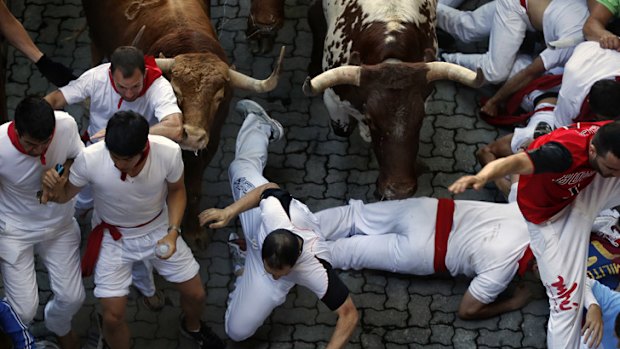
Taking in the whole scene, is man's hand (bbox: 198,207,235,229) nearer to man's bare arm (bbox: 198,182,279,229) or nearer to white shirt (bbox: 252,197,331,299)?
man's bare arm (bbox: 198,182,279,229)

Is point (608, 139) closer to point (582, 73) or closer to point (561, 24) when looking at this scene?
point (582, 73)

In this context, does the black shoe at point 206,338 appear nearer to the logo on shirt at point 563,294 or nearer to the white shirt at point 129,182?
the white shirt at point 129,182

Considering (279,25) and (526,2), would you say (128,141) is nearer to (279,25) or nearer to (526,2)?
(279,25)

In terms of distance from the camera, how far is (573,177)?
6723 mm

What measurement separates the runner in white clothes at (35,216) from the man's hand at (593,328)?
10.8 feet

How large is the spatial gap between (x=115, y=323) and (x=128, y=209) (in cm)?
85

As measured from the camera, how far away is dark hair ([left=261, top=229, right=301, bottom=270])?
267 inches

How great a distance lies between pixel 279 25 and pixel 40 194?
3445mm

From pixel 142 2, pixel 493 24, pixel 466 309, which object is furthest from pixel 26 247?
pixel 493 24

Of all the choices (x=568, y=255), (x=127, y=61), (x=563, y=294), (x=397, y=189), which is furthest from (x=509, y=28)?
(x=127, y=61)

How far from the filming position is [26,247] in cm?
688

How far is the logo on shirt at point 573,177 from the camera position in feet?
22.0

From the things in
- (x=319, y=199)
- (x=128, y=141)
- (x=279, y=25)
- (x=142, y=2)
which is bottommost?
(x=319, y=199)

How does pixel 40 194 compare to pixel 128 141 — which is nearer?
pixel 128 141
